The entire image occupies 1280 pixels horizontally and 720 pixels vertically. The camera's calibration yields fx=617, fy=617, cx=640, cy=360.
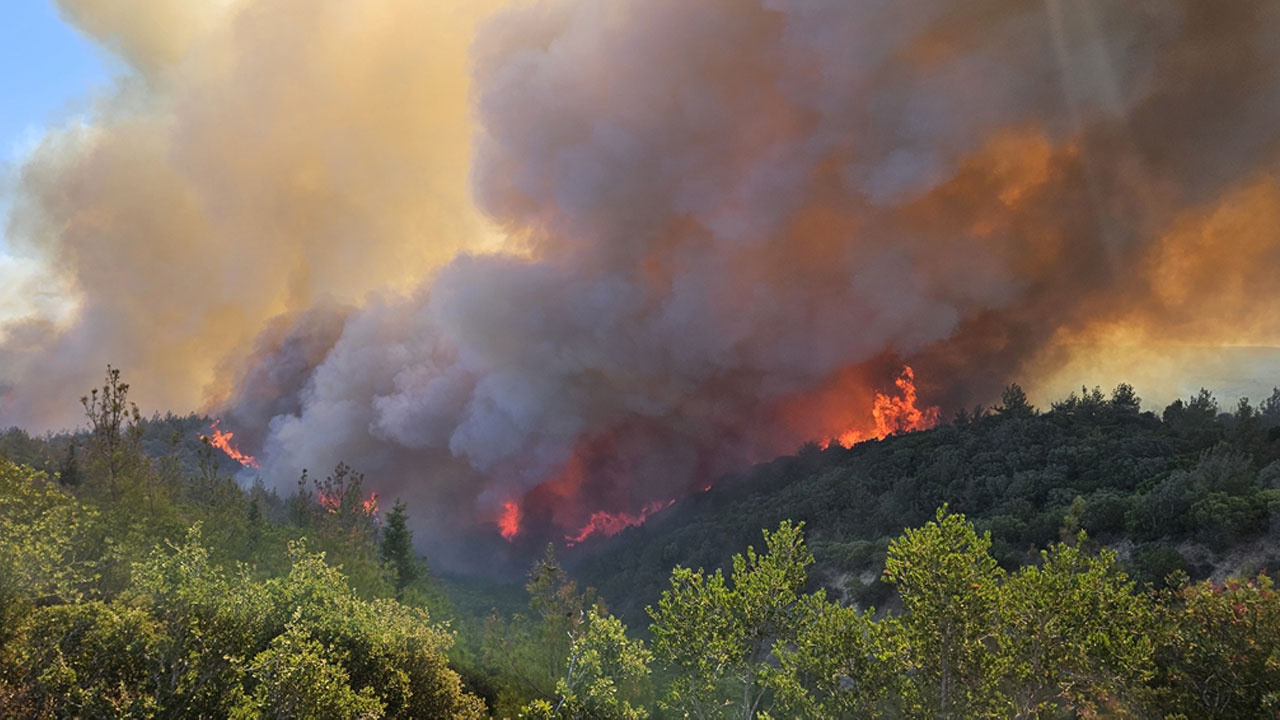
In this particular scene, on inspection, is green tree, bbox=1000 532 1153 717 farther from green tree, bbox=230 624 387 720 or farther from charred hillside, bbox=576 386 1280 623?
charred hillside, bbox=576 386 1280 623

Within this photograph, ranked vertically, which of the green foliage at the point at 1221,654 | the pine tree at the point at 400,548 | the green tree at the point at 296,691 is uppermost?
the pine tree at the point at 400,548

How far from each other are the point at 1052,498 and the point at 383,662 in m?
87.5

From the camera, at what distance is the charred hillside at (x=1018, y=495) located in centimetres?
6003

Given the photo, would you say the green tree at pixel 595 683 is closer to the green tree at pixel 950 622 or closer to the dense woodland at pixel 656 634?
the dense woodland at pixel 656 634

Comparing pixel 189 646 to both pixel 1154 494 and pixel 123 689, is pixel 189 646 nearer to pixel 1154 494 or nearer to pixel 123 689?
pixel 123 689

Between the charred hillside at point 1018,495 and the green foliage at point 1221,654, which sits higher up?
the charred hillside at point 1018,495

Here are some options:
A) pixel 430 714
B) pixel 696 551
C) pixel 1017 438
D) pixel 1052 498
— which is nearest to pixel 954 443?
pixel 1017 438

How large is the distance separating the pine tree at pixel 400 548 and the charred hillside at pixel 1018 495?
136 feet

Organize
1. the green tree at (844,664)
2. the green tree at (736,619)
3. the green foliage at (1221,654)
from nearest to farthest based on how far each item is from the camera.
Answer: the green foliage at (1221,654) < the green tree at (844,664) < the green tree at (736,619)

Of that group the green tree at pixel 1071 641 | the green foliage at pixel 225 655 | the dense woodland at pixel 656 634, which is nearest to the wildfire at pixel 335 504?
the dense woodland at pixel 656 634

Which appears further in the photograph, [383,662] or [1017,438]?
[1017,438]

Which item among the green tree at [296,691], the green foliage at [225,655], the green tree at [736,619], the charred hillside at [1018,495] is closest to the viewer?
the green tree at [296,691]

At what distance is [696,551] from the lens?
122125mm

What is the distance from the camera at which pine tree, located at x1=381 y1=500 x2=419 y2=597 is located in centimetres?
7794
